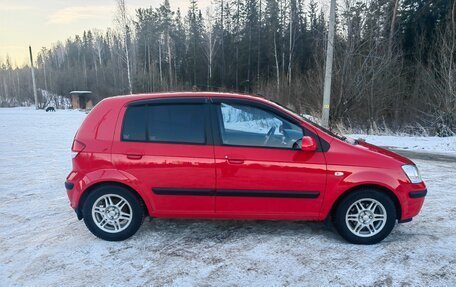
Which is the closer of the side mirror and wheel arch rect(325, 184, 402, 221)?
the side mirror

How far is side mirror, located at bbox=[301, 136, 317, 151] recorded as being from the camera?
3.60 metres

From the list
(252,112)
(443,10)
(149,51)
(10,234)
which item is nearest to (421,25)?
(443,10)

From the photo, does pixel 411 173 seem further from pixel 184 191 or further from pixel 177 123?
pixel 177 123

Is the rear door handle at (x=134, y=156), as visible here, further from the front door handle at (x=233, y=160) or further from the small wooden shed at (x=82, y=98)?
the small wooden shed at (x=82, y=98)

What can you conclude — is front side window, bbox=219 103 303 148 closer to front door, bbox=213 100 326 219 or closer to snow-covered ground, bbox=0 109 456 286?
front door, bbox=213 100 326 219

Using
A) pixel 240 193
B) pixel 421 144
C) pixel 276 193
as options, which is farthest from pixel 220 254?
pixel 421 144

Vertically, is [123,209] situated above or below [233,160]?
below

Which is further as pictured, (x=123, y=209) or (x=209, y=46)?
(x=209, y=46)

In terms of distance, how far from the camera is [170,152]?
12.2 feet

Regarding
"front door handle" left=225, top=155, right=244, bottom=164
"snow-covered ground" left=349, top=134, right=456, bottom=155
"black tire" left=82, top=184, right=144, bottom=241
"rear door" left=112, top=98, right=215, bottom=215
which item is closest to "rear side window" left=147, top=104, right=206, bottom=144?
"rear door" left=112, top=98, right=215, bottom=215

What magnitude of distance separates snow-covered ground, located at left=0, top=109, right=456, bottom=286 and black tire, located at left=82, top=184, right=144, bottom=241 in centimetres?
10

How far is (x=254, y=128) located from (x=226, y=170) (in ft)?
2.09

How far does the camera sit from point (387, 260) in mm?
3469

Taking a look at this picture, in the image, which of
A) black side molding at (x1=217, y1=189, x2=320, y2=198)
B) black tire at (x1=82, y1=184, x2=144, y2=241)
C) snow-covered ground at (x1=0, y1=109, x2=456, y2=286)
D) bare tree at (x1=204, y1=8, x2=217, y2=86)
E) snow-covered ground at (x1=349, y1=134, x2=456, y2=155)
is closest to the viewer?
snow-covered ground at (x1=0, y1=109, x2=456, y2=286)
